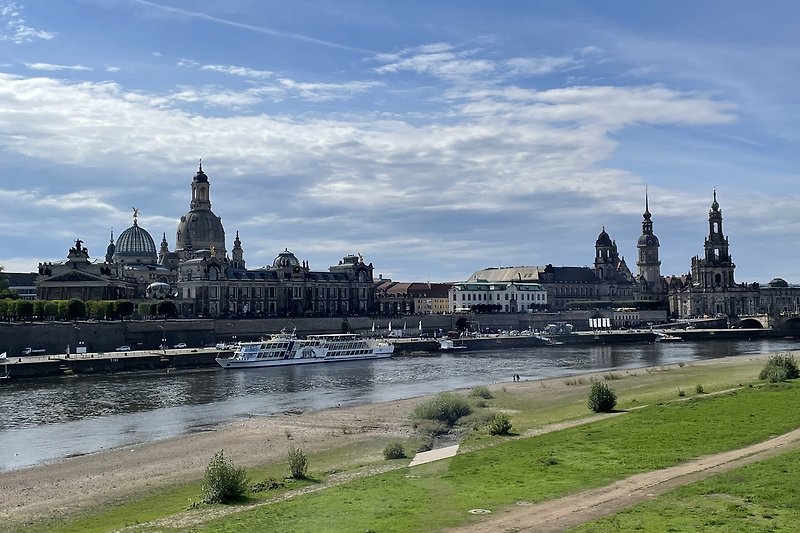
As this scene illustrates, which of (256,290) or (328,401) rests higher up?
(256,290)

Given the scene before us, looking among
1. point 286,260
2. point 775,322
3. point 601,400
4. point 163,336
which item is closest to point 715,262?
point 775,322

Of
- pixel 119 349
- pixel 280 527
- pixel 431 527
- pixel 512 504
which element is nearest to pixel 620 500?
pixel 512 504

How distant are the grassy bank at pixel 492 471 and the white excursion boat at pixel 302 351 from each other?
49.3 m

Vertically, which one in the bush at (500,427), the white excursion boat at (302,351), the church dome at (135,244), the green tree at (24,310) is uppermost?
the church dome at (135,244)

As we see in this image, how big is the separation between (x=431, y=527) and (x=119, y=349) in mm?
83135

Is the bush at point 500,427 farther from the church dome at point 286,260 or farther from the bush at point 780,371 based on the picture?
the church dome at point 286,260

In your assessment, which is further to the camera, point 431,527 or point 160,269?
point 160,269

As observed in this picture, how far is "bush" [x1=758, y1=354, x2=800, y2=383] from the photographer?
161 feet

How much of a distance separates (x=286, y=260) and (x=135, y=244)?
28057 mm

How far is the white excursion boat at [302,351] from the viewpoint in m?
87.8

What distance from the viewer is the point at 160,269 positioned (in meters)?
152

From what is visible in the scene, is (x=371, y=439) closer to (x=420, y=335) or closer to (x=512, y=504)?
(x=512, y=504)

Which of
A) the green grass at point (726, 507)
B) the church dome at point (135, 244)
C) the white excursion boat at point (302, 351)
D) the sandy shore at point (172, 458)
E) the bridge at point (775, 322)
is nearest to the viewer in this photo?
the green grass at point (726, 507)

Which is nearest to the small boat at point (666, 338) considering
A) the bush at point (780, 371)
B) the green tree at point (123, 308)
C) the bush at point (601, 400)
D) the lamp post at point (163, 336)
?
the lamp post at point (163, 336)
